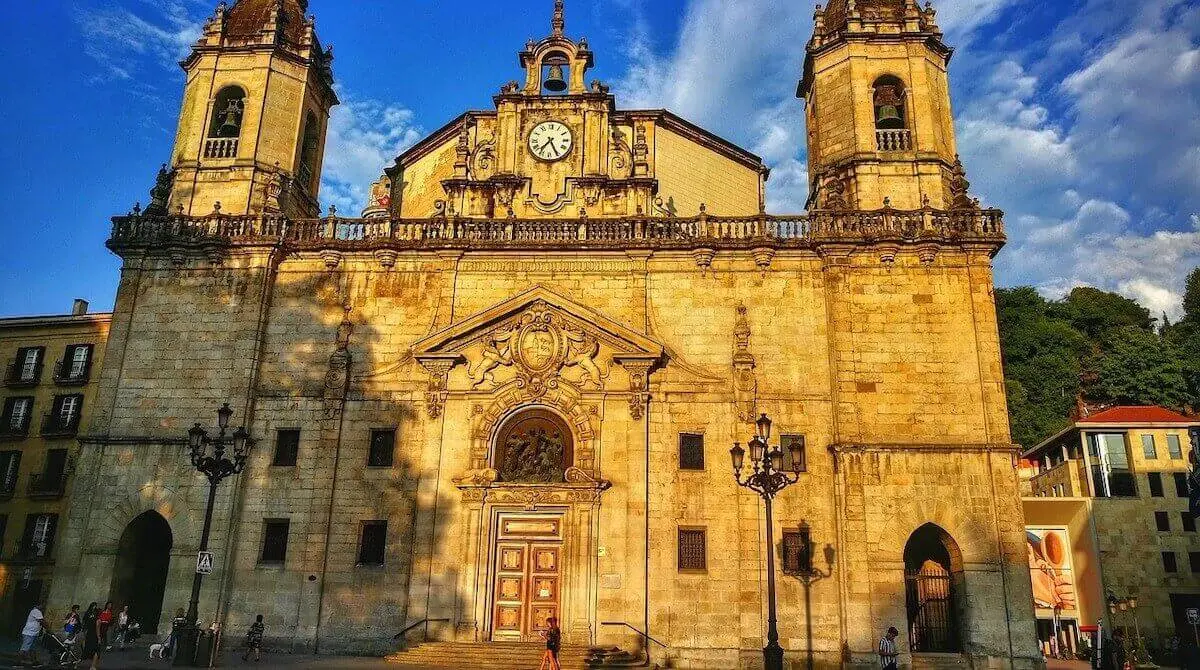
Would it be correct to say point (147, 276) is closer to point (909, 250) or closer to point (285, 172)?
point (285, 172)

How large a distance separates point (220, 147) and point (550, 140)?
1040 cm

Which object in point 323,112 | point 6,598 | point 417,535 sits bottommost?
point 6,598

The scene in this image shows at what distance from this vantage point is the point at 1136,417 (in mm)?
34469

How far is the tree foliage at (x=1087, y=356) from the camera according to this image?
4069 cm

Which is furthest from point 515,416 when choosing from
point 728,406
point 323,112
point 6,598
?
point 6,598

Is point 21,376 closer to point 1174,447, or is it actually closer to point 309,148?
point 309,148

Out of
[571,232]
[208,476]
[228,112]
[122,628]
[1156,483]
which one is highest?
[228,112]

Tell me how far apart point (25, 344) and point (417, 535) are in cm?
2302

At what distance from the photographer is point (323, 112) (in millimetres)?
29578

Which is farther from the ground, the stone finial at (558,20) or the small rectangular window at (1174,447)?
Answer: the stone finial at (558,20)

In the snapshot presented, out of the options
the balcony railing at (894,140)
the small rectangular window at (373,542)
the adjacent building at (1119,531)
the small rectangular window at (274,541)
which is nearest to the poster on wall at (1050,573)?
the adjacent building at (1119,531)

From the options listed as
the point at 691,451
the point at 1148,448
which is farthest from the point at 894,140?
the point at 1148,448

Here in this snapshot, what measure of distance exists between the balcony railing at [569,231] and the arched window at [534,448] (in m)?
4.95

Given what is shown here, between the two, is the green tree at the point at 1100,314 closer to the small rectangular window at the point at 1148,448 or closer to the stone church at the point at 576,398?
the small rectangular window at the point at 1148,448
